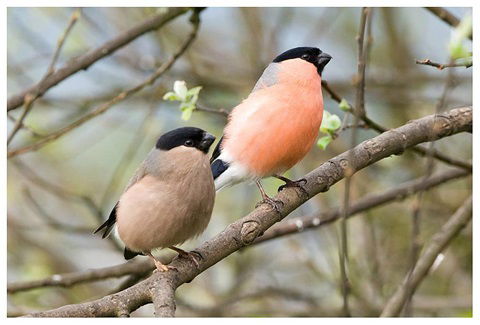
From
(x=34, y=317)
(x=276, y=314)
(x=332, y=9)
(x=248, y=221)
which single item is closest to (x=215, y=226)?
(x=276, y=314)

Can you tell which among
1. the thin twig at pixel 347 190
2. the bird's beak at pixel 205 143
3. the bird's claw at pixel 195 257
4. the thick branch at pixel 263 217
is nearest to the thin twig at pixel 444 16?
the thick branch at pixel 263 217

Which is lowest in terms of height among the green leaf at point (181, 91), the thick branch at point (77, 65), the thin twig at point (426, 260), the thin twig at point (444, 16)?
the thin twig at point (426, 260)

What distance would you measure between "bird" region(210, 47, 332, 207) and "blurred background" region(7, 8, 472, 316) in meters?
1.41

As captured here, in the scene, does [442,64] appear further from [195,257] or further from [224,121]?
[224,121]

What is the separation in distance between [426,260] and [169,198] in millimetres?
982

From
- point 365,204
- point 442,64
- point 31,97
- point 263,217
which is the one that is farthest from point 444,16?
point 31,97

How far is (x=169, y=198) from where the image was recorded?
1856 millimetres

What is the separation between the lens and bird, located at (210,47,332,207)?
77.1 inches

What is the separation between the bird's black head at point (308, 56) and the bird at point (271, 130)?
82 millimetres

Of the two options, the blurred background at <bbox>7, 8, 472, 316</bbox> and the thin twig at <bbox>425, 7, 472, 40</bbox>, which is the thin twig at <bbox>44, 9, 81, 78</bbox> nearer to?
the blurred background at <bbox>7, 8, 472, 316</bbox>

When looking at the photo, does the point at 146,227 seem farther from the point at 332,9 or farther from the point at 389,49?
the point at 389,49

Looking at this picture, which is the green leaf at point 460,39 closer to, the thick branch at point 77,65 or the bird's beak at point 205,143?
the bird's beak at point 205,143

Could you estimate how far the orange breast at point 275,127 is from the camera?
1.96 meters

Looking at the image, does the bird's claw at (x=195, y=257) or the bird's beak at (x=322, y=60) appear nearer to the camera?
the bird's claw at (x=195, y=257)
